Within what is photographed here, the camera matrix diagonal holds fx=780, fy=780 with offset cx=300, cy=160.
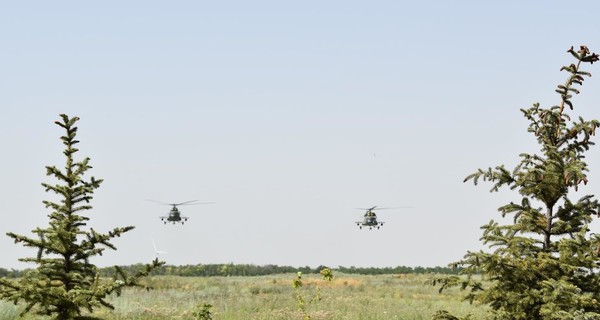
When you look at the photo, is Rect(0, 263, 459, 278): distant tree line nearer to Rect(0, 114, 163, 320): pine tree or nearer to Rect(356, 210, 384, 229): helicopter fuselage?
Rect(356, 210, 384, 229): helicopter fuselage

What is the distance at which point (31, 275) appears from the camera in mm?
7824

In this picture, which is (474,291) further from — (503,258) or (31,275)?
(31,275)

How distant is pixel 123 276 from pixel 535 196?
5236 millimetres

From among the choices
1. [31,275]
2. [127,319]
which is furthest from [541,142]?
[127,319]

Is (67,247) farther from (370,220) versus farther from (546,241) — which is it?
(370,220)

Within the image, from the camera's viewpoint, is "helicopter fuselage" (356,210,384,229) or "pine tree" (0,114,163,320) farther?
"helicopter fuselage" (356,210,384,229)

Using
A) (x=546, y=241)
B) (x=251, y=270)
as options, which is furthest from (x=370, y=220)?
(x=546, y=241)

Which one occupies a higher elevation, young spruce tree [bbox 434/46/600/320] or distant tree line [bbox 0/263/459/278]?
distant tree line [bbox 0/263/459/278]

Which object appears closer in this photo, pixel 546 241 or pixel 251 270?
pixel 546 241

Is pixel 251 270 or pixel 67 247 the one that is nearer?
pixel 67 247

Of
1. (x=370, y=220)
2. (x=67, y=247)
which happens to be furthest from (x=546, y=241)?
(x=370, y=220)

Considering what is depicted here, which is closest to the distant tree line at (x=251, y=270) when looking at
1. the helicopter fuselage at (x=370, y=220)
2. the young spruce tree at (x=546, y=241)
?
the helicopter fuselage at (x=370, y=220)

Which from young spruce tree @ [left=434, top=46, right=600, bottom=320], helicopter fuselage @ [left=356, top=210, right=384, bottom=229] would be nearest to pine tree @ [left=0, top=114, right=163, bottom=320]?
young spruce tree @ [left=434, top=46, right=600, bottom=320]

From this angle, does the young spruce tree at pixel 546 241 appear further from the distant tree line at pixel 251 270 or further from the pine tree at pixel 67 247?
the distant tree line at pixel 251 270
